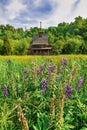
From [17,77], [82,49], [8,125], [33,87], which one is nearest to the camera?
[8,125]

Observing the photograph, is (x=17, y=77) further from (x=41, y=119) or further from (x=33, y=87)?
(x=41, y=119)

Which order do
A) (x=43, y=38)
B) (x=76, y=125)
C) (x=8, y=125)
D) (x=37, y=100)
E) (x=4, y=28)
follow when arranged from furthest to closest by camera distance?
(x=4, y=28) < (x=43, y=38) < (x=37, y=100) < (x=76, y=125) < (x=8, y=125)

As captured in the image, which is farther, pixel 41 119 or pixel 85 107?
pixel 85 107

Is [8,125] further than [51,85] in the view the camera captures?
No

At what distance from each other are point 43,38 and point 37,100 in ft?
189

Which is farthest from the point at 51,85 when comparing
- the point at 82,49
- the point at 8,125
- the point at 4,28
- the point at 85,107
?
the point at 4,28

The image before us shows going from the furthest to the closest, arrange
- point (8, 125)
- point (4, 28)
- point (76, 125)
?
1. point (4, 28)
2. point (76, 125)
3. point (8, 125)

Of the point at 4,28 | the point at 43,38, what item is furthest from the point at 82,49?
the point at 4,28

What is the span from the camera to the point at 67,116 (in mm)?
2902

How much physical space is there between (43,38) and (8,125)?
5807 centimetres

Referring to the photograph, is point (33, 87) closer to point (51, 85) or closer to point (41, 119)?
point (51, 85)

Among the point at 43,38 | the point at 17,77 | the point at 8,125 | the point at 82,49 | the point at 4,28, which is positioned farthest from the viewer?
the point at 4,28

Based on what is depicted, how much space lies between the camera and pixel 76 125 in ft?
10.4

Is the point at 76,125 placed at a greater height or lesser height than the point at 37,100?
lesser
